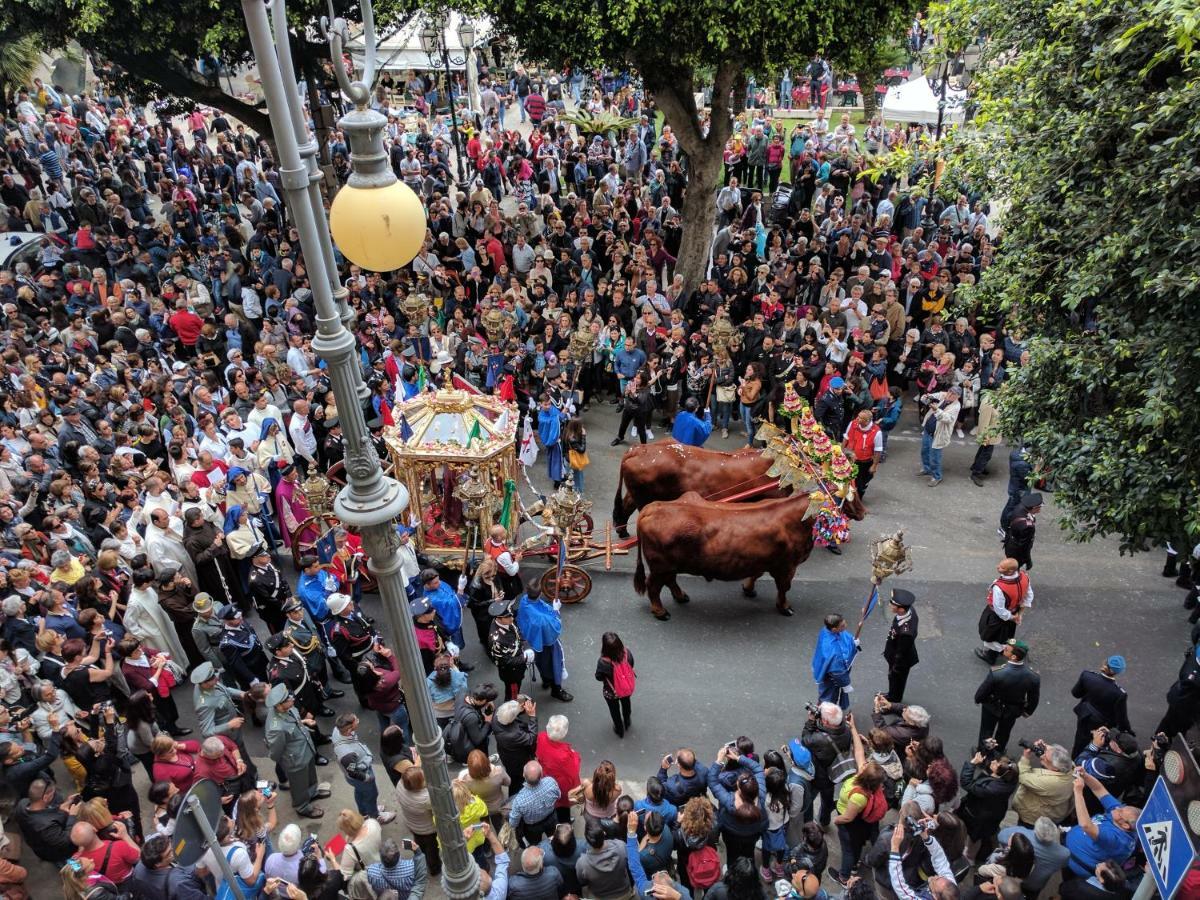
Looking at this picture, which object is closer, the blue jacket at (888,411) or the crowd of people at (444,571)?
the crowd of people at (444,571)

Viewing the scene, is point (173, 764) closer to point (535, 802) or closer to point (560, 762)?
point (535, 802)

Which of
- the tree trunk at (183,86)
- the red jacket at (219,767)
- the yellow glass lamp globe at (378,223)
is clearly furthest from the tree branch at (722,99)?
the yellow glass lamp globe at (378,223)

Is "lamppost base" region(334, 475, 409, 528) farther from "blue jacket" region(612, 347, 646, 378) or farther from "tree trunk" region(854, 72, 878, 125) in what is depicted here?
"tree trunk" region(854, 72, 878, 125)

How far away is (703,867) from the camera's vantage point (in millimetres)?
7414

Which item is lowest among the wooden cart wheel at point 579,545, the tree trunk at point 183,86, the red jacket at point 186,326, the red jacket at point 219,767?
the wooden cart wheel at point 579,545

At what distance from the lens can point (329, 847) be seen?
24.8 feet

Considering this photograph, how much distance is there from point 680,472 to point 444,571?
3.27 meters

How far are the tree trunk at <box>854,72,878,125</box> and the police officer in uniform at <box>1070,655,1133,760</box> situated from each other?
23.1 meters

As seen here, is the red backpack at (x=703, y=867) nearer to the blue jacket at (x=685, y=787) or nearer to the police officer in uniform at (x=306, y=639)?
the blue jacket at (x=685, y=787)

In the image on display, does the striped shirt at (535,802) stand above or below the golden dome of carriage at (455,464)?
below

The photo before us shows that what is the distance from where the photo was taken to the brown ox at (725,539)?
36.6 ft

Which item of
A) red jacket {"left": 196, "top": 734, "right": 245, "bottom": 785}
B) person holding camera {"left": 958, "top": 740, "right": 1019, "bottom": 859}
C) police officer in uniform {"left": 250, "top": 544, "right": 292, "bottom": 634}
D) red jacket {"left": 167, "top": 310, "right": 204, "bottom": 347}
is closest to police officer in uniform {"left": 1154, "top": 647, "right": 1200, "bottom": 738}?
person holding camera {"left": 958, "top": 740, "right": 1019, "bottom": 859}

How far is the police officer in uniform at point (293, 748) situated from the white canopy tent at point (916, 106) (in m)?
21.7

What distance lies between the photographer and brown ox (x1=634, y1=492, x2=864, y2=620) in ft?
36.6
